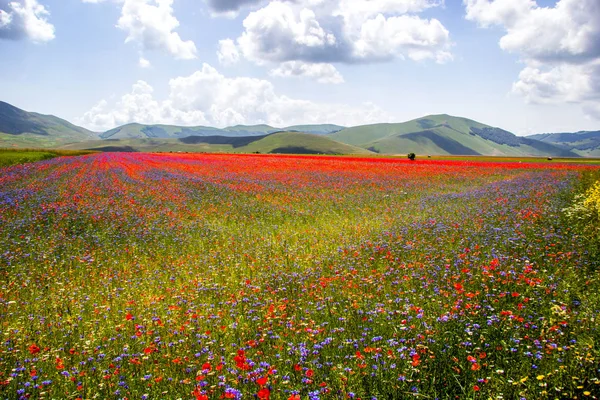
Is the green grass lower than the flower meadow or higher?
higher

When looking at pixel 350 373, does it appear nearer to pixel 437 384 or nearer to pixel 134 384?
pixel 437 384

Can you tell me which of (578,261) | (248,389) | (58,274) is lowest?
(58,274)

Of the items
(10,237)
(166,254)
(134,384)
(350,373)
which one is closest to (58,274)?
(166,254)

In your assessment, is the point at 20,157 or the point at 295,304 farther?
the point at 20,157

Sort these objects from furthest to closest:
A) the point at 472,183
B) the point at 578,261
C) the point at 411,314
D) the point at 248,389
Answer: the point at 472,183, the point at 578,261, the point at 411,314, the point at 248,389

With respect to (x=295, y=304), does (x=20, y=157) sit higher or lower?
higher

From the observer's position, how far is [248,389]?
3.90 metres

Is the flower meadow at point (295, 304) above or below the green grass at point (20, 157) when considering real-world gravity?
below

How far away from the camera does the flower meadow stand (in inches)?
161

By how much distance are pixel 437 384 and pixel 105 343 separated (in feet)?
15.8

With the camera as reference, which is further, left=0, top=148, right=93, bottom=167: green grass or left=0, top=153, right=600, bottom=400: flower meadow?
left=0, top=148, right=93, bottom=167: green grass

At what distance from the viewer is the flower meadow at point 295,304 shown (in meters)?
4.09

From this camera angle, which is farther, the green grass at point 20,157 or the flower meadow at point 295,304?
the green grass at point 20,157

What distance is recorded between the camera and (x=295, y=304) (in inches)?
264
